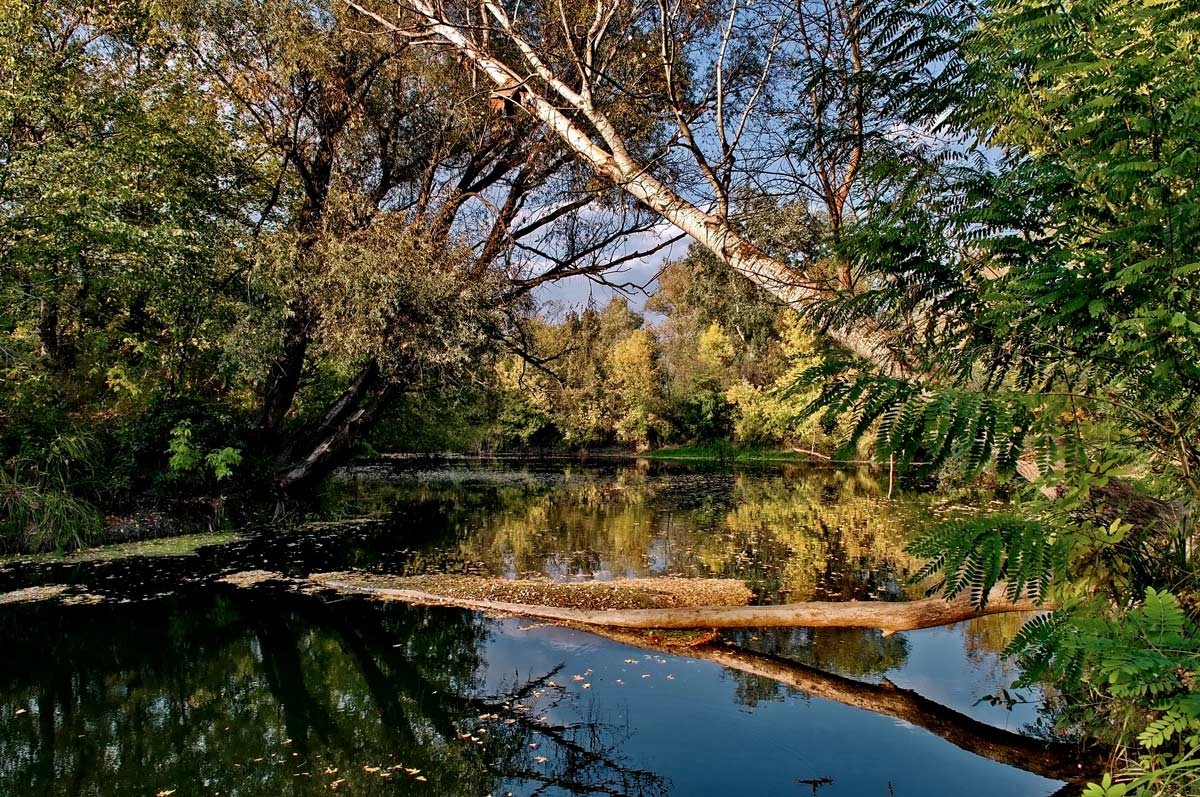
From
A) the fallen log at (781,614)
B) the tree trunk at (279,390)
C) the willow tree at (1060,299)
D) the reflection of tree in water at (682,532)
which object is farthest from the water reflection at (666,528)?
the willow tree at (1060,299)

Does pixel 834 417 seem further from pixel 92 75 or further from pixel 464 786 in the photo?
pixel 92 75

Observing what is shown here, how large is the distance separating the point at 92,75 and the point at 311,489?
32.2 ft

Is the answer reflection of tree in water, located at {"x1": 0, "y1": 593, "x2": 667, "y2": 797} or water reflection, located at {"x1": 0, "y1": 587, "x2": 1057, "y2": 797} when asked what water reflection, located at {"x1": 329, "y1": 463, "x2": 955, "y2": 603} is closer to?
water reflection, located at {"x1": 0, "y1": 587, "x2": 1057, "y2": 797}

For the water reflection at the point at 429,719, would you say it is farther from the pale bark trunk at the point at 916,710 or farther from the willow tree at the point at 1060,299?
the willow tree at the point at 1060,299

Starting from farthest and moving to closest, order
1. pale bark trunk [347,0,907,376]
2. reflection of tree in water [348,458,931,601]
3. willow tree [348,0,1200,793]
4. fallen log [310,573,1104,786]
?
reflection of tree in water [348,458,931,601], fallen log [310,573,1104,786], pale bark trunk [347,0,907,376], willow tree [348,0,1200,793]

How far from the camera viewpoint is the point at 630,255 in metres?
16.2

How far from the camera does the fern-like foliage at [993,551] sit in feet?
7.06

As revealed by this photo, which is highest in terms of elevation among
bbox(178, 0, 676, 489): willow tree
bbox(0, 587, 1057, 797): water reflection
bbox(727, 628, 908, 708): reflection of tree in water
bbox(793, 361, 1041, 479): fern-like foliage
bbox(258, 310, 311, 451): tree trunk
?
bbox(178, 0, 676, 489): willow tree

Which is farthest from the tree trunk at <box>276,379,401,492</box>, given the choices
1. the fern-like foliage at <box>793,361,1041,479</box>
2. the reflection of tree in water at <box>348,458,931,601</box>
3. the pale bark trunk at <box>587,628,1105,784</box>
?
the fern-like foliage at <box>793,361,1041,479</box>

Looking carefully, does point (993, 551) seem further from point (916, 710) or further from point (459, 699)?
point (459, 699)

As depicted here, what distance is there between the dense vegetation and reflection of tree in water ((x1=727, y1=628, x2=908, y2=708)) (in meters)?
1.48

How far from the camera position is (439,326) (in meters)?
13.3

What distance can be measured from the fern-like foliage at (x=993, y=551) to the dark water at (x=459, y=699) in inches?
127

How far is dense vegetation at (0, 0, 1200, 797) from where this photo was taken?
7.57 ft
